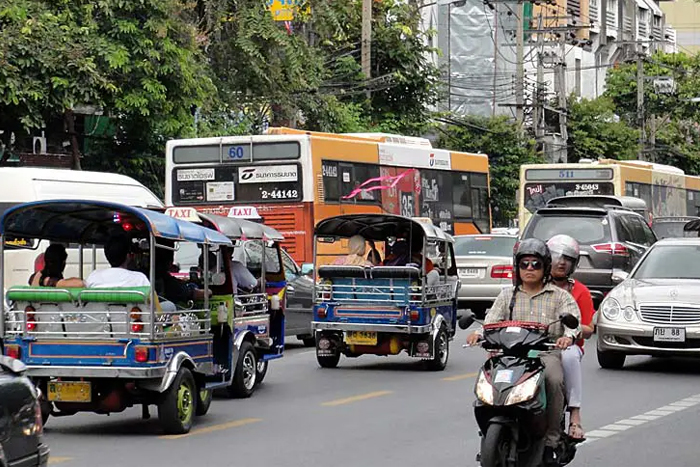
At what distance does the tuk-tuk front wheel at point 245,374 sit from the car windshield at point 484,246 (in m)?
12.4

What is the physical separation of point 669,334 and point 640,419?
419cm

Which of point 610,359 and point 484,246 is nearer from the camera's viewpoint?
point 610,359

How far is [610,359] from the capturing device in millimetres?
18141

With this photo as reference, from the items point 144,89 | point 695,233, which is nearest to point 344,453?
point 144,89

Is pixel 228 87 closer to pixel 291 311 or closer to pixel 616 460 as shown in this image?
pixel 291 311

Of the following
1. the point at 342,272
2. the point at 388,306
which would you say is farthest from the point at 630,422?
the point at 342,272

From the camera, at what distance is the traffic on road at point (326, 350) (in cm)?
898

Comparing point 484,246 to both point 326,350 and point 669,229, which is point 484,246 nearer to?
point 669,229

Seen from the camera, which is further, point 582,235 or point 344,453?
point 582,235

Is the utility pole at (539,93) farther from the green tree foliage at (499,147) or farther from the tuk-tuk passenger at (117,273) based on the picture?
the tuk-tuk passenger at (117,273)

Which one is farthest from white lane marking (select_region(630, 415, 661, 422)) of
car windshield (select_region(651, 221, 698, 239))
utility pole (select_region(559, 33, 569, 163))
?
utility pole (select_region(559, 33, 569, 163))

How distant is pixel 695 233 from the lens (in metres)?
35.8

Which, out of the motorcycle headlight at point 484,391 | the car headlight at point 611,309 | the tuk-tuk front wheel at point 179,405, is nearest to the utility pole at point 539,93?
the car headlight at point 611,309

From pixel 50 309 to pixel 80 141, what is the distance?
19177 millimetres
